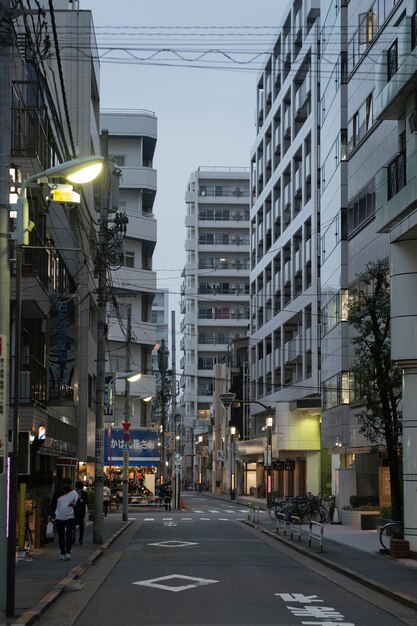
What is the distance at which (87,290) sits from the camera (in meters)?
49.9

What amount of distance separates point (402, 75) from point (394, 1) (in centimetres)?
1226

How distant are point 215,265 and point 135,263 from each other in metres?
59.0

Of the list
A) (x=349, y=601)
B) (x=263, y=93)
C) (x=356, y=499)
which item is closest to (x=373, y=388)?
(x=349, y=601)

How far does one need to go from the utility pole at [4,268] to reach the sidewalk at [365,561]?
661 centimetres

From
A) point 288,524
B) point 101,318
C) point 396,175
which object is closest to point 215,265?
point 288,524

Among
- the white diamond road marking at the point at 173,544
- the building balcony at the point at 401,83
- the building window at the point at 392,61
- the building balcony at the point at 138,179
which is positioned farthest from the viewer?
the building balcony at the point at 138,179

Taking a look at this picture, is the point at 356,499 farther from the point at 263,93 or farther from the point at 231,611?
the point at 263,93

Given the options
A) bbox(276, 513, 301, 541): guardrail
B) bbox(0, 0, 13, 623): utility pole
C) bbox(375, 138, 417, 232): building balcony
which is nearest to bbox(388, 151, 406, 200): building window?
bbox(375, 138, 417, 232): building balcony

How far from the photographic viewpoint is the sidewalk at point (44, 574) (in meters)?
15.6

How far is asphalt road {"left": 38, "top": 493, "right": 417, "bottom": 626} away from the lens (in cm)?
1531

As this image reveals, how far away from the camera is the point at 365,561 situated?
2495 cm

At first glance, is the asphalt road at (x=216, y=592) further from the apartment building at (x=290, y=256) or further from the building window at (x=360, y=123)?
the apartment building at (x=290, y=256)

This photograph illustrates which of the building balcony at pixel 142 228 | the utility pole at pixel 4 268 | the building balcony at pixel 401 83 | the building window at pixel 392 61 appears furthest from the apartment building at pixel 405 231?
the building balcony at pixel 142 228

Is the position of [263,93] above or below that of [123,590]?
above
